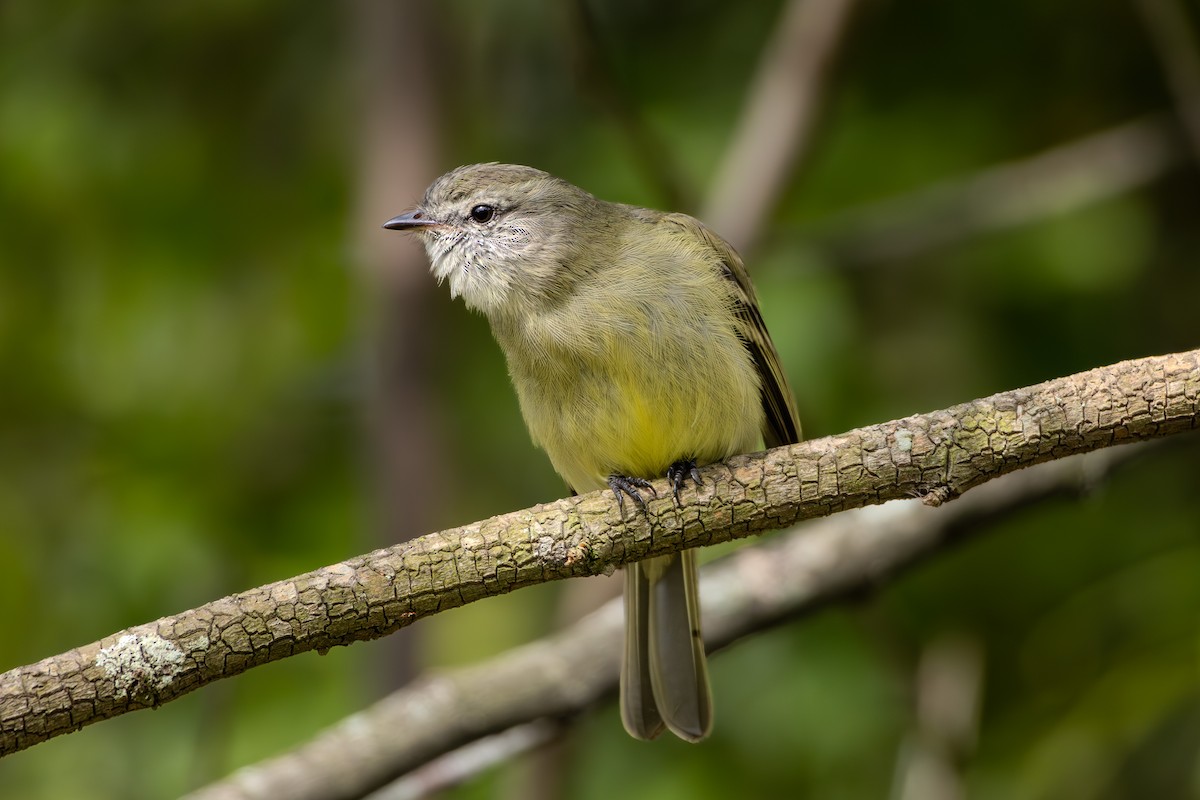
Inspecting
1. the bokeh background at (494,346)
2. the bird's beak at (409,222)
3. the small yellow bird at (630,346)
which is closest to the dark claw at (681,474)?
the small yellow bird at (630,346)

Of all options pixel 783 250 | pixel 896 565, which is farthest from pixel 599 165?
pixel 896 565

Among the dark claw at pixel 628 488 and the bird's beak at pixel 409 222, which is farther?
→ the bird's beak at pixel 409 222

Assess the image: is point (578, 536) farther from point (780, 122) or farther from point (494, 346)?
point (494, 346)

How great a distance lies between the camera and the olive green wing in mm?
4008

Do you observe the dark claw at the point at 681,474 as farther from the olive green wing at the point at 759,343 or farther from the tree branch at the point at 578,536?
the olive green wing at the point at 759,343

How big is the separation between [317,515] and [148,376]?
92 cm

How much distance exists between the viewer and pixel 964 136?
4.95 metres

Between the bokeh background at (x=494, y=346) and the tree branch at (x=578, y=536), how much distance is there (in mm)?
1479

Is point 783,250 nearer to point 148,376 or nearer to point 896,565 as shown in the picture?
point 896,565

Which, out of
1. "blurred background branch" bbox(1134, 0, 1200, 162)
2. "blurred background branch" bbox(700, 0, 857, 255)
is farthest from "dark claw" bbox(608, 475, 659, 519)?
"blurred background branch" bbox(1134, 0, 1200, 162)

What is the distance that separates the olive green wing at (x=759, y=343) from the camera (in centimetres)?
401

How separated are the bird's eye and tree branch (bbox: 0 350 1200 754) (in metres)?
1.61

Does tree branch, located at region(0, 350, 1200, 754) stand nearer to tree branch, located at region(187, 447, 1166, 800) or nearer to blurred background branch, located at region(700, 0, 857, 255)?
tree branch, located at region(187, 447, 1166, 800)

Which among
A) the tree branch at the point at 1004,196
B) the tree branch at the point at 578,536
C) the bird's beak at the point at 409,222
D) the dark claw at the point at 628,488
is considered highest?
the bird's beak at the point at 409,222
